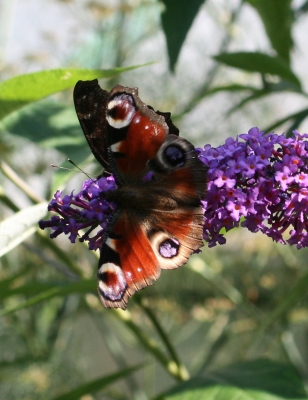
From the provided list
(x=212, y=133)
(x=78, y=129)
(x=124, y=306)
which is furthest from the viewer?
(x=212, y=133)

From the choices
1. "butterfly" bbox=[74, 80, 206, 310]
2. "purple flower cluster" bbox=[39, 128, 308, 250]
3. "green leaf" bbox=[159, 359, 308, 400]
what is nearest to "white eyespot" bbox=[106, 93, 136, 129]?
"butterfly" bbox=[74, 80, 206, 310]

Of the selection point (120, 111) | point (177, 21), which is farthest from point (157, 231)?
point (177, 21)

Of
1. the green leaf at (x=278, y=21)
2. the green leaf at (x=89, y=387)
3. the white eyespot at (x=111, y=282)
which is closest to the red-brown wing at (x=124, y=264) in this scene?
the white eyespot at (x=111, y=282)

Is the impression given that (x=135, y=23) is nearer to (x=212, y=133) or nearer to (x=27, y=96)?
(x=212, y=133)

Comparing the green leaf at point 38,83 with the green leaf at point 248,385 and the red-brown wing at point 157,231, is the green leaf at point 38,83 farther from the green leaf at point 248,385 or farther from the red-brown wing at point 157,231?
the green leaf at point 248,385

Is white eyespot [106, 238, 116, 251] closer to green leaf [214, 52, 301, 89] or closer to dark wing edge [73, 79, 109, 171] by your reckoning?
dark wing edge [73, 79, 109, 171]

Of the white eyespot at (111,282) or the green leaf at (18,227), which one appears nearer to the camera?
the white eyespot at (111,282)

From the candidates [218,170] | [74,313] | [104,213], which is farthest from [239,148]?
[74,313]
